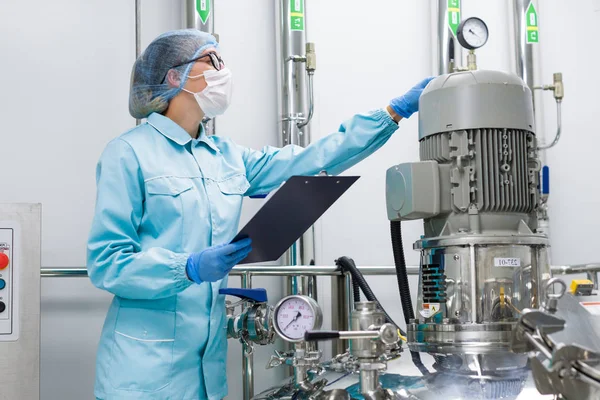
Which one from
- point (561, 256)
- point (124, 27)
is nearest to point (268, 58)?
point (124, 27)

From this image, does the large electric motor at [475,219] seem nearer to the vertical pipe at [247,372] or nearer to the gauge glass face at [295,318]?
the gauge glass face at [295,318]

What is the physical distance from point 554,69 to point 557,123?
0.31m

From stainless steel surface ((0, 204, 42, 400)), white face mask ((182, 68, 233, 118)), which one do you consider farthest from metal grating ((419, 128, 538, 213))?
stainless steel surface ((0, 204, 42, 400))

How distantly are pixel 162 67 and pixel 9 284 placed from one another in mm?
771

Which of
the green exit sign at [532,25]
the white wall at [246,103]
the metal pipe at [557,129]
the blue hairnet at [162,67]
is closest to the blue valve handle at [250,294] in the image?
the blue hairnet at [162,67]

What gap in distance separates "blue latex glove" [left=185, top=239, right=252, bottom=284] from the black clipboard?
0.02 meters

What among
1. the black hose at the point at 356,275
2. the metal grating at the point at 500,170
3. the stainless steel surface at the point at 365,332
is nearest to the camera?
the stainless steel surface at the point at 365,332

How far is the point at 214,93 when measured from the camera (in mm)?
1993

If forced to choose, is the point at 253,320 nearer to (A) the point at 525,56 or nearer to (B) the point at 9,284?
(B) the point at 9,284

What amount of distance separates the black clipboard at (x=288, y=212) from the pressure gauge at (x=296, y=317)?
135 millimetres

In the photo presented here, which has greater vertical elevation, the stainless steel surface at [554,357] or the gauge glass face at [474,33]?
the gauge glass face at [474,33]

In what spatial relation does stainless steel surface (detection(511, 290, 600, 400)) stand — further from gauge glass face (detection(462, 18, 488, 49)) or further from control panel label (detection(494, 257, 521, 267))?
gauge glass face (detection(462, 18, 488, 49))

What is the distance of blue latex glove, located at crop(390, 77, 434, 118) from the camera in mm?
1979

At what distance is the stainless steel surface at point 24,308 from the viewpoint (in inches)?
82.8
